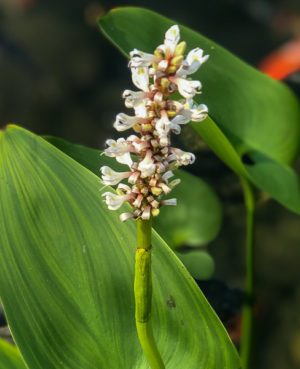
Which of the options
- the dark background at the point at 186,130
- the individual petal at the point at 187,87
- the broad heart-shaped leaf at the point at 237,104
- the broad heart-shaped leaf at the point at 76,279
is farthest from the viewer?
the dark background at the point at 186,130

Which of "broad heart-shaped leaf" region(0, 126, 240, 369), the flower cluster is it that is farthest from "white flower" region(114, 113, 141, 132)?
"broad heart-shaped leaf" region(0, 126, 240, 369)

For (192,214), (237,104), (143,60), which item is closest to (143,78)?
(143,60)

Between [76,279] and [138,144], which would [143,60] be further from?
[76,279]

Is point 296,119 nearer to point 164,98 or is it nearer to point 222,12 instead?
point 164,98

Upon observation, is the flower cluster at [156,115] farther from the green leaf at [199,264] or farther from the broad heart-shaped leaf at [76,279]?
the green leaf at [199,264]

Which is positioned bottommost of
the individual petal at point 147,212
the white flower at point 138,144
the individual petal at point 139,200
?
the individual petal at point 147,212

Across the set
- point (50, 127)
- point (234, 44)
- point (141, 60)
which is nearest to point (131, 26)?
point (141, 60)

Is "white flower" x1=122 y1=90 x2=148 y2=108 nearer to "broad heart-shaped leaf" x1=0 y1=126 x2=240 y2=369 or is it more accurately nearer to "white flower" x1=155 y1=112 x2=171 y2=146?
"white flower" x1=155 y1=112 x2=171 y2=146

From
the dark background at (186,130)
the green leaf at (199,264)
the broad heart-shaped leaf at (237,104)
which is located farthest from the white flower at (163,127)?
the dark background at (186,130)
